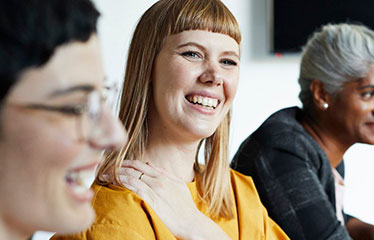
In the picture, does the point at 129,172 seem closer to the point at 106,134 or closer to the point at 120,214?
the point at 120,214

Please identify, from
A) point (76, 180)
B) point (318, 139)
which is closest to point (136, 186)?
point (76, 180)

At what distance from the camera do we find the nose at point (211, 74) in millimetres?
1435

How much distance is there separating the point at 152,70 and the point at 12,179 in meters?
0.79

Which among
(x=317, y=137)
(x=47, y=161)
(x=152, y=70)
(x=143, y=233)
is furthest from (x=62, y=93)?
(x=317, y=137)

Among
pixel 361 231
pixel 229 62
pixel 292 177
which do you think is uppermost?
pixel 229 62

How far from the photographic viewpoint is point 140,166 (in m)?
1.41

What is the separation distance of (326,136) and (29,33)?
1.69 m

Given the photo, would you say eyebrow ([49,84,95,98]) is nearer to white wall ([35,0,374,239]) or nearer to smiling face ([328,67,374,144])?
smiling face ([328,67,374,144])

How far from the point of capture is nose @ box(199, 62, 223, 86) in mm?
1435

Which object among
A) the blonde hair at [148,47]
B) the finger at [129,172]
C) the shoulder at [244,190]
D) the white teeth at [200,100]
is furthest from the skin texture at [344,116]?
the finger at [129,172]

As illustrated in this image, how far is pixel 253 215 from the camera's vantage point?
5.23ft

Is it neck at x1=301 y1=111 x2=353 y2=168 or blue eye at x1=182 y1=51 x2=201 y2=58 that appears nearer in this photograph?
blue eye at x1=182 y1=51 x2=201 y2=58

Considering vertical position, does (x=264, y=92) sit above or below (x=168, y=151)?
below

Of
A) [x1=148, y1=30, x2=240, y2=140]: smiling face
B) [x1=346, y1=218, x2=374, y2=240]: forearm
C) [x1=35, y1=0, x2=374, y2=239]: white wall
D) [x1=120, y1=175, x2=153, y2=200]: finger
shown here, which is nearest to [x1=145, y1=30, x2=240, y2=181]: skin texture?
[x1=148, y1=30, x2=240, y2=140]: smiling face
